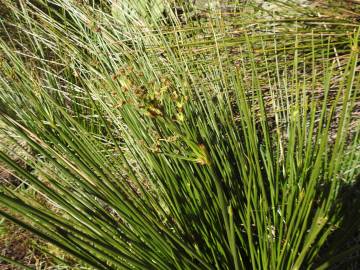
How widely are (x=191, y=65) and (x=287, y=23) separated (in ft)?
1.61

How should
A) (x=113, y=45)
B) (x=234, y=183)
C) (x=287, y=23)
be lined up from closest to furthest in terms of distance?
(x=234, y=183) < (x=113, y=45) < (x=287, y=23)

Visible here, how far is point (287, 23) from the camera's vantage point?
6.39 ft

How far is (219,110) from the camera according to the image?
1486mm

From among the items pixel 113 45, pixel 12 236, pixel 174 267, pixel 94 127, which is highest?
pixel 113 45

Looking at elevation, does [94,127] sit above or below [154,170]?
below

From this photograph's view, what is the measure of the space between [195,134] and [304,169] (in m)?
0.31

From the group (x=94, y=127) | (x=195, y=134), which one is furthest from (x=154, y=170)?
(x=94, y=127)

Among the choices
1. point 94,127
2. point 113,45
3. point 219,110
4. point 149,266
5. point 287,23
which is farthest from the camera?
point 94,127

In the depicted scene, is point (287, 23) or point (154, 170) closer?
point (154, 170)

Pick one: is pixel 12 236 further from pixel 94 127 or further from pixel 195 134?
pixel 195 134

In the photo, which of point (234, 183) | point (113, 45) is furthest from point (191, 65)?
point (234, 183)

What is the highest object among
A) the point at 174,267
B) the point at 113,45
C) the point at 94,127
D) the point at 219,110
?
the point at 113,45

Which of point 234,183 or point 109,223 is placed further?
point 234,183

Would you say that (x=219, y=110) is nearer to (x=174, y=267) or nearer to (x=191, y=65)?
Answer: (x=191, y=65)
